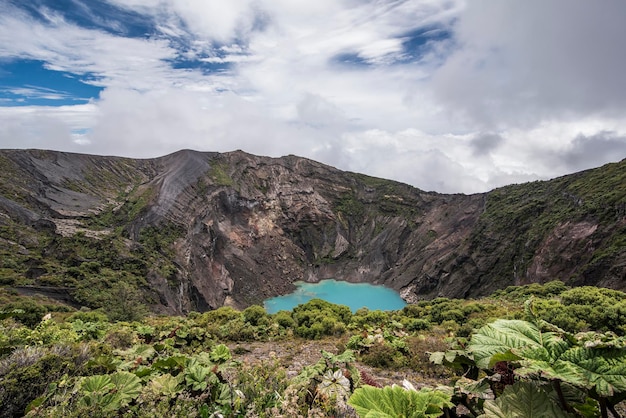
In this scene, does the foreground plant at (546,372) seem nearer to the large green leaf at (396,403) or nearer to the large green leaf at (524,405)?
the large green leaf at (524,405)

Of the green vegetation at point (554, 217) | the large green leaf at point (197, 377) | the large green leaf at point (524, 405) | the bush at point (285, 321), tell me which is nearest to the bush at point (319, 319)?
the bush at point (285, 321)

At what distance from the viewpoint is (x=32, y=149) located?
51.9m

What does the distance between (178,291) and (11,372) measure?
3623 cm

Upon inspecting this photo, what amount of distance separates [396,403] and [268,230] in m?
65.0

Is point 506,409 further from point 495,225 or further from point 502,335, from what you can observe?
point 495,225

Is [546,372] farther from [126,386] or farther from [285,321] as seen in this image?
[285,321]

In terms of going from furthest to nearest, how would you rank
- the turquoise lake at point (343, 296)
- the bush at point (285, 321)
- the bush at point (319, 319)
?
the turquoise lake at point (343, 296)
the bush at point (285, 321)
the bush at point (319, 319)

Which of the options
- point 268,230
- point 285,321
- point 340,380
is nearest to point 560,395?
point 340,380

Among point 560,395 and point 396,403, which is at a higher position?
point 560,395

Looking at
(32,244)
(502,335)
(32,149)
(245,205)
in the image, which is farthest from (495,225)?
(32,149)

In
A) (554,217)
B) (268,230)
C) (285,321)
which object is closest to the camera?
(285,321)

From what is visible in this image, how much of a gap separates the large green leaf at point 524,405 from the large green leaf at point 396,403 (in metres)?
0.40

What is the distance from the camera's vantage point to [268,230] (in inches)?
2625

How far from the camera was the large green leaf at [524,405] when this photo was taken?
207 cm
